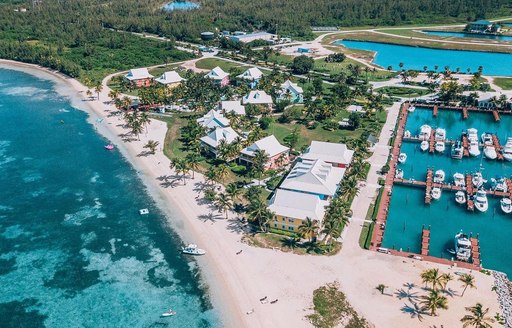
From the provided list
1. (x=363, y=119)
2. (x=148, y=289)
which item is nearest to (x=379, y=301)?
(x=148, y=289)

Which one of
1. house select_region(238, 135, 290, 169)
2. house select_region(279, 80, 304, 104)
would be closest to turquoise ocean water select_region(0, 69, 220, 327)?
house select_region(238, 135, 290, 169)

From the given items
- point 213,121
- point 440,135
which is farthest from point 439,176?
point 213,121

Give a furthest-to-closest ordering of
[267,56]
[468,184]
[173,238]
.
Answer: [267,56], [468,184], [173,238]

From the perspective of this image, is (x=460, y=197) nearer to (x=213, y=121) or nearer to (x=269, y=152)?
(x=269, y=152)

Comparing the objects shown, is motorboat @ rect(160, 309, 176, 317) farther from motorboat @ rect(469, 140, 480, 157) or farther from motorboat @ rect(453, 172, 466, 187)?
motorboat @ rect(469, 140, 480, 157)

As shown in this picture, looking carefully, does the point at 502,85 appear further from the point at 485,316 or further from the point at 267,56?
the point at 485,316

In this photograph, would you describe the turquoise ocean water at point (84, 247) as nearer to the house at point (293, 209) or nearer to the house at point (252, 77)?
the house at point (293, 209)

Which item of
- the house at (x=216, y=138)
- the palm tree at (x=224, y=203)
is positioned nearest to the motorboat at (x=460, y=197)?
the palm tree at (x=224, y=203)
